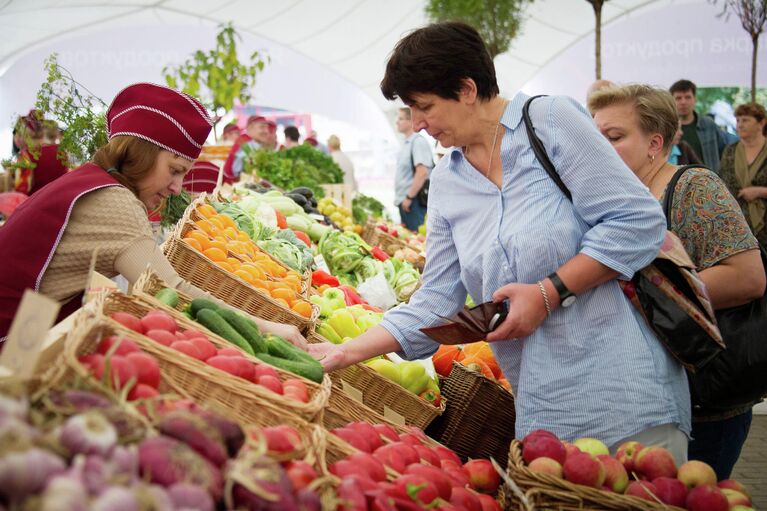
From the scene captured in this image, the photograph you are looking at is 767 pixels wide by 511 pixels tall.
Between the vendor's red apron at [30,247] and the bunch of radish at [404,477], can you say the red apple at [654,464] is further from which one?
the vendor's red apron at [30,247]

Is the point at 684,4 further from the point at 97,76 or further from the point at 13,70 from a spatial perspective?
the point at 13,70

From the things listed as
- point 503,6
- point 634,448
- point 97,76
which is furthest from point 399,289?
point 97,76

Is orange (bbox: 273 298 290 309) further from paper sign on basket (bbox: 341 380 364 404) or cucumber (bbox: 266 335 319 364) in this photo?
cucumber (bbox: 266 335 319 364)

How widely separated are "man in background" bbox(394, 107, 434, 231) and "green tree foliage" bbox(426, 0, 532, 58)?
189 cm

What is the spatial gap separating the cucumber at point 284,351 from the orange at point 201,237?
3.74 feet

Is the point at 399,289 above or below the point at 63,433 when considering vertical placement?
below

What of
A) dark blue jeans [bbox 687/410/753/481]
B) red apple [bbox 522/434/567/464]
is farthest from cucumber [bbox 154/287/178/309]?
dark blue jeans [bbox 687/410/753/481]

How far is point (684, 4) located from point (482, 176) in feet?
49.6

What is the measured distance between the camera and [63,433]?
1.22 m

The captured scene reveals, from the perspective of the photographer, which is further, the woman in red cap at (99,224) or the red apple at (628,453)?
the woman in red cap at (99,224)

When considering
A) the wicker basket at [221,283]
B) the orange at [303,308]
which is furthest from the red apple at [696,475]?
the orange at [303,308]

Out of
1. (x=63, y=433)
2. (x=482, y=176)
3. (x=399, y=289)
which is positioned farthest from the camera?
(x=399, y=289)

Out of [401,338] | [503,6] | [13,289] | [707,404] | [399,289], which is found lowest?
[399,289]

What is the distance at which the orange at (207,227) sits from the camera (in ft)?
12.5
